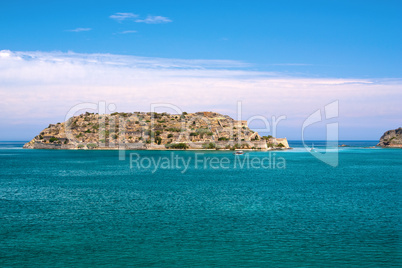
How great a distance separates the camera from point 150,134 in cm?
16588

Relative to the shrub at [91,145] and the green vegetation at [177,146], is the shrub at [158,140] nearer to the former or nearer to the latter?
the green vegetation at [177,146]

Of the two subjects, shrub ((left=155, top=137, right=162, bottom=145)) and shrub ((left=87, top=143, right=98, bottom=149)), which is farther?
shrub ((left=87, top=143, right=98, bottom=149))

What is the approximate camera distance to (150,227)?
972 inches

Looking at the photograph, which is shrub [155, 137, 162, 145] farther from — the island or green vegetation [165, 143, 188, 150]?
green vegetation [165, 143, 188, 150]

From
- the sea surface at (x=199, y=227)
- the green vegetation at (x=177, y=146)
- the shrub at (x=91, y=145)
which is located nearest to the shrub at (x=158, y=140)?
the green vegetation at (x=177, y=146)

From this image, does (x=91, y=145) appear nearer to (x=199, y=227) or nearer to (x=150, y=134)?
(x=150, y=134)

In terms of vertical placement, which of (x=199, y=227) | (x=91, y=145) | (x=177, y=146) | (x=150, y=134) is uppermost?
(x=150, y=134)

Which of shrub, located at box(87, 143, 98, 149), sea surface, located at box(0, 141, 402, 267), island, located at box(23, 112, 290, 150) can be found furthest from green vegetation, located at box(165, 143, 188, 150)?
sea surface, located at box(0, 141, 402, 267)

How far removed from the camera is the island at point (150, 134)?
6102 inches

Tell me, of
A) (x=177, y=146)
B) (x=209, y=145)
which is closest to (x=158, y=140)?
(x=177, y=146)

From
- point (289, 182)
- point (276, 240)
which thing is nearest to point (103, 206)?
point (276, 240)

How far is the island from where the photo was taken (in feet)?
509

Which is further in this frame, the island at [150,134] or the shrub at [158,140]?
the shrub at [158,140]

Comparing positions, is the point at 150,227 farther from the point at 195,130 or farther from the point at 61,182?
the point at 195,130
